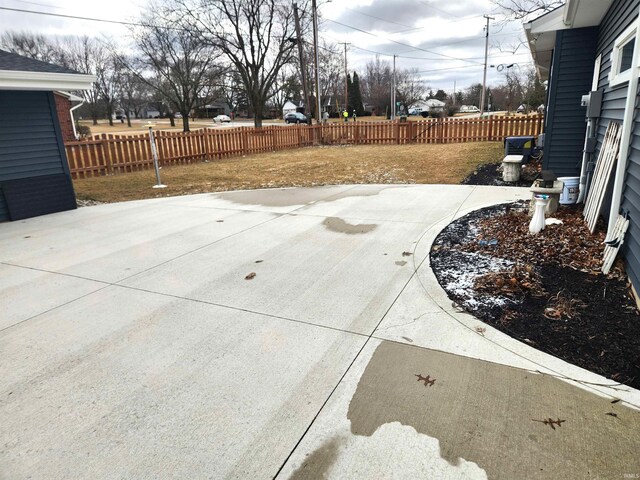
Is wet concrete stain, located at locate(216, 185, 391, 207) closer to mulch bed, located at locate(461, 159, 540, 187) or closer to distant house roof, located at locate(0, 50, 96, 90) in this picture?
mulch bed, located at locate(461, 159, 540, 187)

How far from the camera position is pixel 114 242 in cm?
551

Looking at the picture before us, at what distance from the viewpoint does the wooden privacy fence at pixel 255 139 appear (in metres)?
12.1

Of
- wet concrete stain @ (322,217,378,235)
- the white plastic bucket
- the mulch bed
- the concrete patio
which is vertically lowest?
the concrete patio

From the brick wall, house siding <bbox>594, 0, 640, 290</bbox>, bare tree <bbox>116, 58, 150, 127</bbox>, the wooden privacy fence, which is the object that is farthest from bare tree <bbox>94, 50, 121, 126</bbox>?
house siding <bbox>594, 0, 640, 290</bbox>

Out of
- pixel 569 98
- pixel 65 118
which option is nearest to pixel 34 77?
pixel 569 98

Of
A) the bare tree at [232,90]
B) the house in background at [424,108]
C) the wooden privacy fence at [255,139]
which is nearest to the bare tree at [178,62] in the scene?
the bare tree at [232,90]

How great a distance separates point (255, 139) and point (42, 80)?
35.8 feet

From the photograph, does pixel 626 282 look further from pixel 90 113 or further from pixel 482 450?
pixel 90 113

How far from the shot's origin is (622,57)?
4.78 m

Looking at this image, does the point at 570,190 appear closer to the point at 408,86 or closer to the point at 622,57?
the point at 622,57

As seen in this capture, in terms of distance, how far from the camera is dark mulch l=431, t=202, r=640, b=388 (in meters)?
2.65

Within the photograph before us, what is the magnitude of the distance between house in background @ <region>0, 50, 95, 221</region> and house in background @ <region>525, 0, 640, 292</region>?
783cm

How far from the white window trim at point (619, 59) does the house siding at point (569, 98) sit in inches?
90.9

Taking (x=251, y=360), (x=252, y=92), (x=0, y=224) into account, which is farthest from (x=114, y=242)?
(x=252, y=92)
